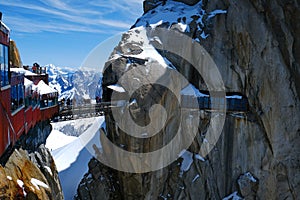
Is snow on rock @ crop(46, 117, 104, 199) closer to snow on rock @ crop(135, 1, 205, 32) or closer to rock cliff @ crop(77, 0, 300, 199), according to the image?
rock cliff @ crop(77, 0, 300, 199)

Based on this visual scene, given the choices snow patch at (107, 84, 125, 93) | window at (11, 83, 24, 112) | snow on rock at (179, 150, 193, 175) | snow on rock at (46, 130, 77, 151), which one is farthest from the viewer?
snow on rock at (46, 130, 77, 151)

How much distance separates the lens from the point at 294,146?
21203mm

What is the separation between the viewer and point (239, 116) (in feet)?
73.0

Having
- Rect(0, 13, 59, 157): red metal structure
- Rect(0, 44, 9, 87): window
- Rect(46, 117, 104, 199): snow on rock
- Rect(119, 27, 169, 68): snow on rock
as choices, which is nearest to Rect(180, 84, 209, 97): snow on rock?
Rect(119, 27, 169, 68): snow on rock

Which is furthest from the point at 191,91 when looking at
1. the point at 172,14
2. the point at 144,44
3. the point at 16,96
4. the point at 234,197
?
the point at 16,96

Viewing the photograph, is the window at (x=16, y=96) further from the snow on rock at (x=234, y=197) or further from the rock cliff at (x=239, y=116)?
the snow on rock at (x=234, y=197)

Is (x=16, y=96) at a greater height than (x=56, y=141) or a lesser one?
greater

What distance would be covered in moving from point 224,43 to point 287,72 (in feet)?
17.9

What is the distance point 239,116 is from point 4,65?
17819mm

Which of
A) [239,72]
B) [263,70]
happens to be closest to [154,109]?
[239,72]

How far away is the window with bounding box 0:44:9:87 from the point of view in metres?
8.18

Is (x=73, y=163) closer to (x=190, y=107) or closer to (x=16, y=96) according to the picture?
(x=190, y=107)

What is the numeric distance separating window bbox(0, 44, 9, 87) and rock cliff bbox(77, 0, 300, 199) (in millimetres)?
15465

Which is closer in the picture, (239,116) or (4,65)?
(4,65)
